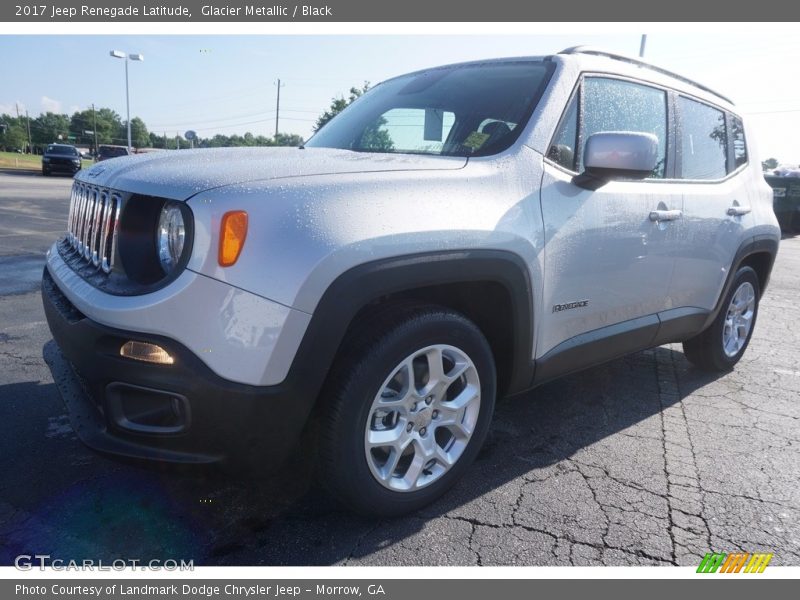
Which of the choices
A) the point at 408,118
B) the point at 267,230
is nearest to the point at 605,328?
the point at 408,118

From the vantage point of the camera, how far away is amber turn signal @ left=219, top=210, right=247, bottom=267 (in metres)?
1.87

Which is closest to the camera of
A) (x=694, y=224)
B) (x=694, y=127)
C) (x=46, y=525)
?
(x=46, y=525)

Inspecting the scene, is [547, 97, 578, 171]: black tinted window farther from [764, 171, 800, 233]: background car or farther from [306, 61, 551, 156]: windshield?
[764, 171, 800, 233]: background car

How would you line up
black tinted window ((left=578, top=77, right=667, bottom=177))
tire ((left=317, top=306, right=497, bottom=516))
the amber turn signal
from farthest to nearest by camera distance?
black tinted window ((left=578, top=77, right=667, bottom=177)), tire ((left=317, top=306, right=497, bottom=516)), the amber turn signal

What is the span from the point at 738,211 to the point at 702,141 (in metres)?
0.51

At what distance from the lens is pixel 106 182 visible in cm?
235

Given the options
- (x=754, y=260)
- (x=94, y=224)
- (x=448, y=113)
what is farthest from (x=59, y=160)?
(x=754, y=260)

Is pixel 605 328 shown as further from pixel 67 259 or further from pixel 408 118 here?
pixel 67 259

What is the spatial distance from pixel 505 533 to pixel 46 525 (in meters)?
1.75

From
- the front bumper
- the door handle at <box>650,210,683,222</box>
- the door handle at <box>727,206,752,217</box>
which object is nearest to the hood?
the front bumper

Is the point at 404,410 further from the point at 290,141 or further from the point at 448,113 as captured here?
the point at 290,141

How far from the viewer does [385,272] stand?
2.09 meters

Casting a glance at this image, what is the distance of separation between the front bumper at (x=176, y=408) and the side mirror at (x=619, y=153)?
1624 millimetres

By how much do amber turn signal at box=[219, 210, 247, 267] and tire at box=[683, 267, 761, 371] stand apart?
3504 mm
